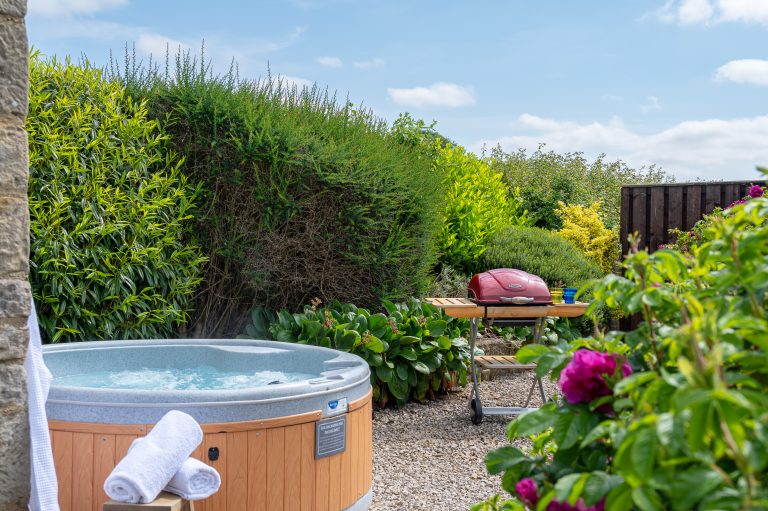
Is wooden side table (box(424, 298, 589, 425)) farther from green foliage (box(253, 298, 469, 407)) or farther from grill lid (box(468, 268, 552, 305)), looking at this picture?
green foliage (box(253, 298, 469, 407))

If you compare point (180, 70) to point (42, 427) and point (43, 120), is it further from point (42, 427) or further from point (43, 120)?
point (42, 427)

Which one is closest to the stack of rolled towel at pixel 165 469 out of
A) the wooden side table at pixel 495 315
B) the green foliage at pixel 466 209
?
the wooden side table at pixel 495 315

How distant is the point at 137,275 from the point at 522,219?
5.80 meters

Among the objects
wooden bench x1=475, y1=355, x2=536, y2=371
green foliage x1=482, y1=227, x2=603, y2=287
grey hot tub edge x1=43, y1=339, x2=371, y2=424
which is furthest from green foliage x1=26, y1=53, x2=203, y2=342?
green foliage x1=482, y1=227, x2=603, y2=287

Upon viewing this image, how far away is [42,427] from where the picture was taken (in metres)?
2.44

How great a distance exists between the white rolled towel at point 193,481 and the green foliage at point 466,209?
17.5ft

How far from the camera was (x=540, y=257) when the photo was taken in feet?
25.7

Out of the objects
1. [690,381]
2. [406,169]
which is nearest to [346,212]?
[406,169]

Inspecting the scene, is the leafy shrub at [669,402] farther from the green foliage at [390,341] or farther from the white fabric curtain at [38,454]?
the green foliage at [390,341]

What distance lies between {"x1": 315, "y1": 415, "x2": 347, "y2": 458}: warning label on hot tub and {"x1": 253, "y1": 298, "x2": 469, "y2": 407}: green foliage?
6.19 feet

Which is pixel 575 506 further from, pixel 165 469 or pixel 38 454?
pixel 38 454

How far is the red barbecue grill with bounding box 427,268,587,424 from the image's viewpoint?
5.20 m

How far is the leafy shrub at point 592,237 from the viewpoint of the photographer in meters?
9.92

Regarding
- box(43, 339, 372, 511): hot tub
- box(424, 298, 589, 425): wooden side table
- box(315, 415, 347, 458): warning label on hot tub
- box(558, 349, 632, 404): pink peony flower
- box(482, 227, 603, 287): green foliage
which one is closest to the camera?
box(558, 349, 632, 404): pink peony flower
